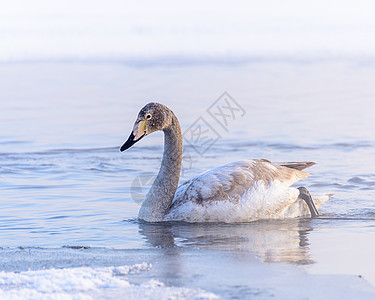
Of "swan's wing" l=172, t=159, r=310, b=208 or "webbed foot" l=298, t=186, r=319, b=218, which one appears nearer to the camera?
"swan's wing" l=172, t=159, r=310, b=208

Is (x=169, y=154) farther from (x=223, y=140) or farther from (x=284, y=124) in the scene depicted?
(x=284, y=124)

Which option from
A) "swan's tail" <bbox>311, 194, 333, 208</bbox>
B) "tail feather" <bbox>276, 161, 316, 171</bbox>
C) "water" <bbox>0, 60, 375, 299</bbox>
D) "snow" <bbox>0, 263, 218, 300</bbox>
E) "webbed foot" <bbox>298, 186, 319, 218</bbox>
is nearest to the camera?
"snow" <bbox>0, 263, 218, 300</bbox>

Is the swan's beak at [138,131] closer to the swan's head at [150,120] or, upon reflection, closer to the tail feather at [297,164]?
the swan's head at [150,120]

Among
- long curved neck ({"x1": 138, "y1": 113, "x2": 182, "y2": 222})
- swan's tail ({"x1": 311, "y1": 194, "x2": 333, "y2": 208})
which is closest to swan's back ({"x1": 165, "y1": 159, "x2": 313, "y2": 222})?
long curved neck ({"x1": 138, "y1": 113, "x2": 182, "y2": 222})

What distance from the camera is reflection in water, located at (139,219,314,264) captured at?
21.8ft

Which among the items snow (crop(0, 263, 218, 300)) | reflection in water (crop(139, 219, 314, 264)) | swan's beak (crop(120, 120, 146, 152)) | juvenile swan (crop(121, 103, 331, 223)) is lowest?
reflection in water (crop(139, 219, 314, 264))

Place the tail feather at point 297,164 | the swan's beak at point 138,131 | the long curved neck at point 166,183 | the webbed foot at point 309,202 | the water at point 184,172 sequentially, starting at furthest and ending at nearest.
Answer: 1. the tail feather at point 297,164
2. the webbed foot at point 309,202
3. the long curved neck at point 166,183
4. the swan's beak at point 138,131
5. the water at point 184,172

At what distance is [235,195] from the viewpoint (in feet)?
27.4

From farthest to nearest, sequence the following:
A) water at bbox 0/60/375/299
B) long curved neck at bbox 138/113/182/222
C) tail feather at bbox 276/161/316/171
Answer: tail feather at bbox 276/161/316/171 < long curved neck at bbox 138/113/182/222 < water at bbox 0/60/375/299

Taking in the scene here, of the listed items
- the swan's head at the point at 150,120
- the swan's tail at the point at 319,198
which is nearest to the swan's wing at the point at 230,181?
the swan's tail at the point at 319,198

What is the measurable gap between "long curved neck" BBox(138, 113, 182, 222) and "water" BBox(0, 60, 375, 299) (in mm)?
308

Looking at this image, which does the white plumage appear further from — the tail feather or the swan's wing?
the tail feather

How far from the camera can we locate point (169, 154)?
8727 millimetres

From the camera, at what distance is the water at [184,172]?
5973 mm
